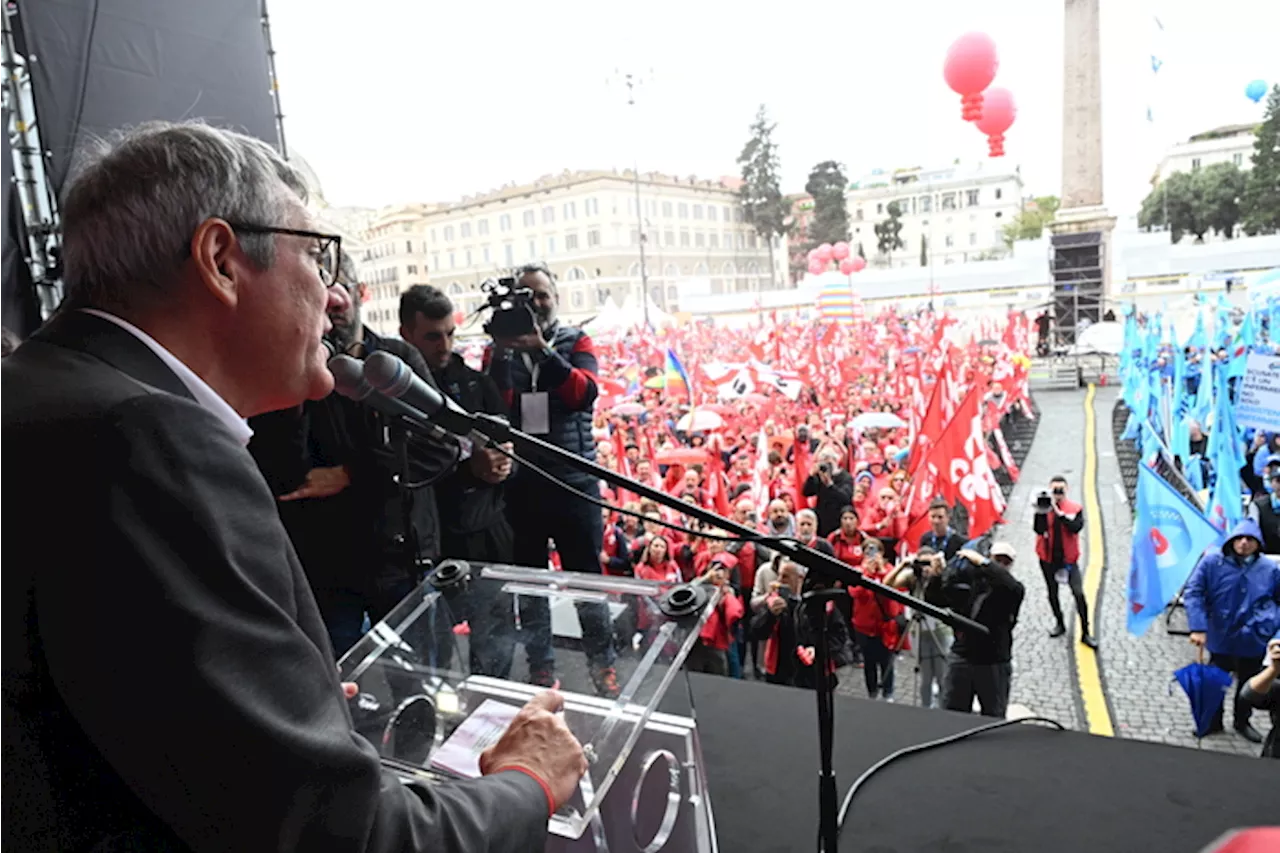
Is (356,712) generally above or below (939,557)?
above

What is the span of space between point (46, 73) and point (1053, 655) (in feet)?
13.3

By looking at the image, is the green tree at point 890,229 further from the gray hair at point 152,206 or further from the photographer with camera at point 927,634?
the gray hair at point 152,206

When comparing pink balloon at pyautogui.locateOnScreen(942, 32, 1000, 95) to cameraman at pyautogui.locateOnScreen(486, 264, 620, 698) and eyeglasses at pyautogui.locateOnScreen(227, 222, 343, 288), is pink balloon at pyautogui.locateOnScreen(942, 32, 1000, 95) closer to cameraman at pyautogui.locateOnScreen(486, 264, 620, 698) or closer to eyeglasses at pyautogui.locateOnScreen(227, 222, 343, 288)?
cameraman at pyautogui.locateOnScreen(486, 264, 620, 698)

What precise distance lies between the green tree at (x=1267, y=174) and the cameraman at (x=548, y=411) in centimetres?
636

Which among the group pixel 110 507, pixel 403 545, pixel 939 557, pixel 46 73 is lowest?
pixel 939 557

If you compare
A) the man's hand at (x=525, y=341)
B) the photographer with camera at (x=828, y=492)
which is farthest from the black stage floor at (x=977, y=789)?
the photographer with camera at (x=828, y=492)

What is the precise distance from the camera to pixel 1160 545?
2.99 meters

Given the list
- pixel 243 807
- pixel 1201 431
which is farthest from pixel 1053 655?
pixel 243 807

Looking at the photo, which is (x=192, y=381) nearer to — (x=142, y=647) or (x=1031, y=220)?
(x=142, y=647)

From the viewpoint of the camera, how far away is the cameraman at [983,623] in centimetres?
268

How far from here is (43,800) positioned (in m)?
0.43

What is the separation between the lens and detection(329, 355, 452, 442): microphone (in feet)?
2.79

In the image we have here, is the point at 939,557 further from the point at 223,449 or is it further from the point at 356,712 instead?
the point at 223,449

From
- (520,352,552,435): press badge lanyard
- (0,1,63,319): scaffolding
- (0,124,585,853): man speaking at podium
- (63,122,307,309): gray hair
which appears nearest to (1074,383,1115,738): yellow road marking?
(520,352,552,435): press badge lanyard
